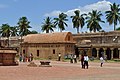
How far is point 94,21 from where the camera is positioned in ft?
278

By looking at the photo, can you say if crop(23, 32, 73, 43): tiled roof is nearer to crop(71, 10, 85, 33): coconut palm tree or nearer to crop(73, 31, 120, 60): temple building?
crop(73, 31, 120, 60): temple building

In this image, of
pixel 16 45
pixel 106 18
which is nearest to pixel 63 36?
pixel 16 45

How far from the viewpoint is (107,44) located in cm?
6219

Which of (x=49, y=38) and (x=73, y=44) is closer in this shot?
(x=73, y=44)

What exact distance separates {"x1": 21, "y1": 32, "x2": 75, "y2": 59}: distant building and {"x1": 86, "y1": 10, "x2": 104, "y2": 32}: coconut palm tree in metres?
19.2

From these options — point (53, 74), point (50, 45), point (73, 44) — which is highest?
point (73, 44)

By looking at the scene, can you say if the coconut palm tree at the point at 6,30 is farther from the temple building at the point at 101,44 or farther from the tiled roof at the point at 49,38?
the temple building at the point at 101,44

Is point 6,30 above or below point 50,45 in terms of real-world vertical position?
above

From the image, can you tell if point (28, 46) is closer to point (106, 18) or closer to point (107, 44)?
point (107, 44)

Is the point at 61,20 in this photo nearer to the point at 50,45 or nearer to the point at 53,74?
the point at 50,45

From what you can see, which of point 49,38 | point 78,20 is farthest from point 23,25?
point 49,38

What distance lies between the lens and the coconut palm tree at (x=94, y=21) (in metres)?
84.2

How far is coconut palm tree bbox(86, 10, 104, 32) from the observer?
84.2m

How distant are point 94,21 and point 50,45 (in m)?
22.4
